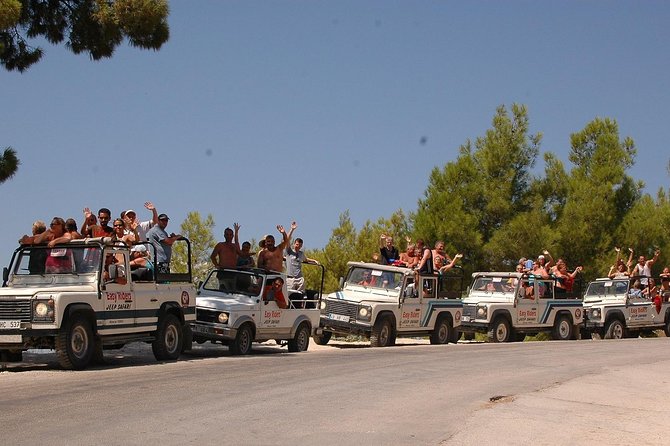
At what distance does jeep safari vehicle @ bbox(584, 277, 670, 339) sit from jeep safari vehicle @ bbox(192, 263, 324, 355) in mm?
12761

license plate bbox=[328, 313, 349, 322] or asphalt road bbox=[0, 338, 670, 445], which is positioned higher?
license plate bbox=[328, 313, 349, 322]

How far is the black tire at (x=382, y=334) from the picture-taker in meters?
23.8

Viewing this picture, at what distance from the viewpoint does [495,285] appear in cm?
2931

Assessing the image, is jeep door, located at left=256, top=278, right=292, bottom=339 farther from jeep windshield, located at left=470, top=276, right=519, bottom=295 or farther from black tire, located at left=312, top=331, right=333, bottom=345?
jeep windshield, located at left=470, top=276, right=519, bottom=295

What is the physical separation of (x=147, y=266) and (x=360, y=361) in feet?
13.3

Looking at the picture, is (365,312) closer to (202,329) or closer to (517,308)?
(202,329)

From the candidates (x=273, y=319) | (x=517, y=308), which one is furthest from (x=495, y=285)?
(x=273, y=319)

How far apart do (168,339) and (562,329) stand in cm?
1561

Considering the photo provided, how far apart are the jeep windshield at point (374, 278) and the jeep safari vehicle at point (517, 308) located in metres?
4.14

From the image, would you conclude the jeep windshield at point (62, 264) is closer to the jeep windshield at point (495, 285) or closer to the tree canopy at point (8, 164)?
the tree canopy at point (8, 164)

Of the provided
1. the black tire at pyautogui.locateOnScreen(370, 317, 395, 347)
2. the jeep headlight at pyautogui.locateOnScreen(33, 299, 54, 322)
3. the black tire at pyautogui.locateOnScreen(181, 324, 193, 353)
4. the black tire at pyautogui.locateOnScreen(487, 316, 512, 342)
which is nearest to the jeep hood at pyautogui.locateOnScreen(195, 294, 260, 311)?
the black tire at pyautogui.locateOnScreen(181, 324, 193, 353)

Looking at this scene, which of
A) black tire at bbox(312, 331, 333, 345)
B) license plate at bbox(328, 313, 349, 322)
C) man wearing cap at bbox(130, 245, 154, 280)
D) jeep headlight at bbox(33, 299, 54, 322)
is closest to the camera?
jeep headlight at bbox(33, 299, 54, 322)

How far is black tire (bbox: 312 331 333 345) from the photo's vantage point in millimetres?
25016

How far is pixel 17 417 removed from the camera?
10445 millimetres
